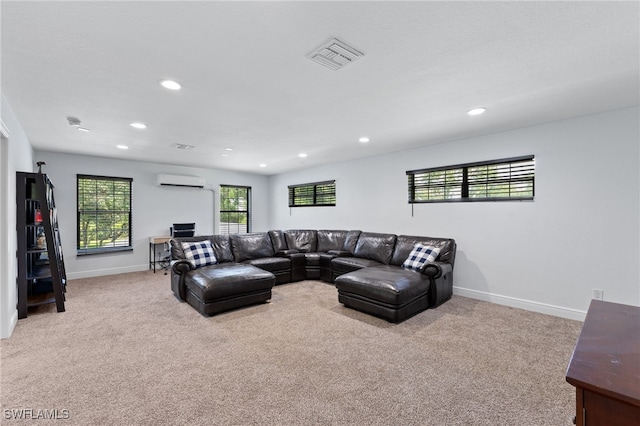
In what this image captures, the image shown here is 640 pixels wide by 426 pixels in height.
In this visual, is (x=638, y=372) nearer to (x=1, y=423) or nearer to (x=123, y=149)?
(x=1, y=423)

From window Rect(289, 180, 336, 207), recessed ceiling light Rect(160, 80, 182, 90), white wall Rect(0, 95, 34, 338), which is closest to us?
recessed ceiling light Rect(160, 80, 182, 90)

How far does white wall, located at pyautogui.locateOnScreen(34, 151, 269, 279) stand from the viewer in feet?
17.3

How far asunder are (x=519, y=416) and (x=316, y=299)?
106 inches

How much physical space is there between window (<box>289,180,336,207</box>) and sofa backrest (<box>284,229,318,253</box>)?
0.93 m

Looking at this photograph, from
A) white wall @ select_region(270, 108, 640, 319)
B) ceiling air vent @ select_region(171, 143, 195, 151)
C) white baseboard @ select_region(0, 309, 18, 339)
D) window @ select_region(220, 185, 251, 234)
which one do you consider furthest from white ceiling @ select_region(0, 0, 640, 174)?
window @ select_region(220, 185, 251, 234)

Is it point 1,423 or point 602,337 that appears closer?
point 602,337

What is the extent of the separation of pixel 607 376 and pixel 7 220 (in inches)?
181

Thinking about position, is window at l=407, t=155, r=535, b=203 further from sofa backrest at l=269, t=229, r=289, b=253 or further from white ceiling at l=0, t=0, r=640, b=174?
sofa backrest at l=269, t=229, r=289, b=253

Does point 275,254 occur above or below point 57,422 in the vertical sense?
above

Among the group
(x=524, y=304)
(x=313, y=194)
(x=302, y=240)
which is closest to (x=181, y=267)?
(x=302, y=240)

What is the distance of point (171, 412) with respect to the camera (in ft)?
5.94

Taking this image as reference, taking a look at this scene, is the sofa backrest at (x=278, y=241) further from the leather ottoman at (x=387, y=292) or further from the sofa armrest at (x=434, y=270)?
the sofa armrest at (x=434, y=270)

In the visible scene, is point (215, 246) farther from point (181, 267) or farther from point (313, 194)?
point (313, 194)

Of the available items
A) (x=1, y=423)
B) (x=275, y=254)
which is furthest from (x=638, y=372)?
(x=275, y=254)
